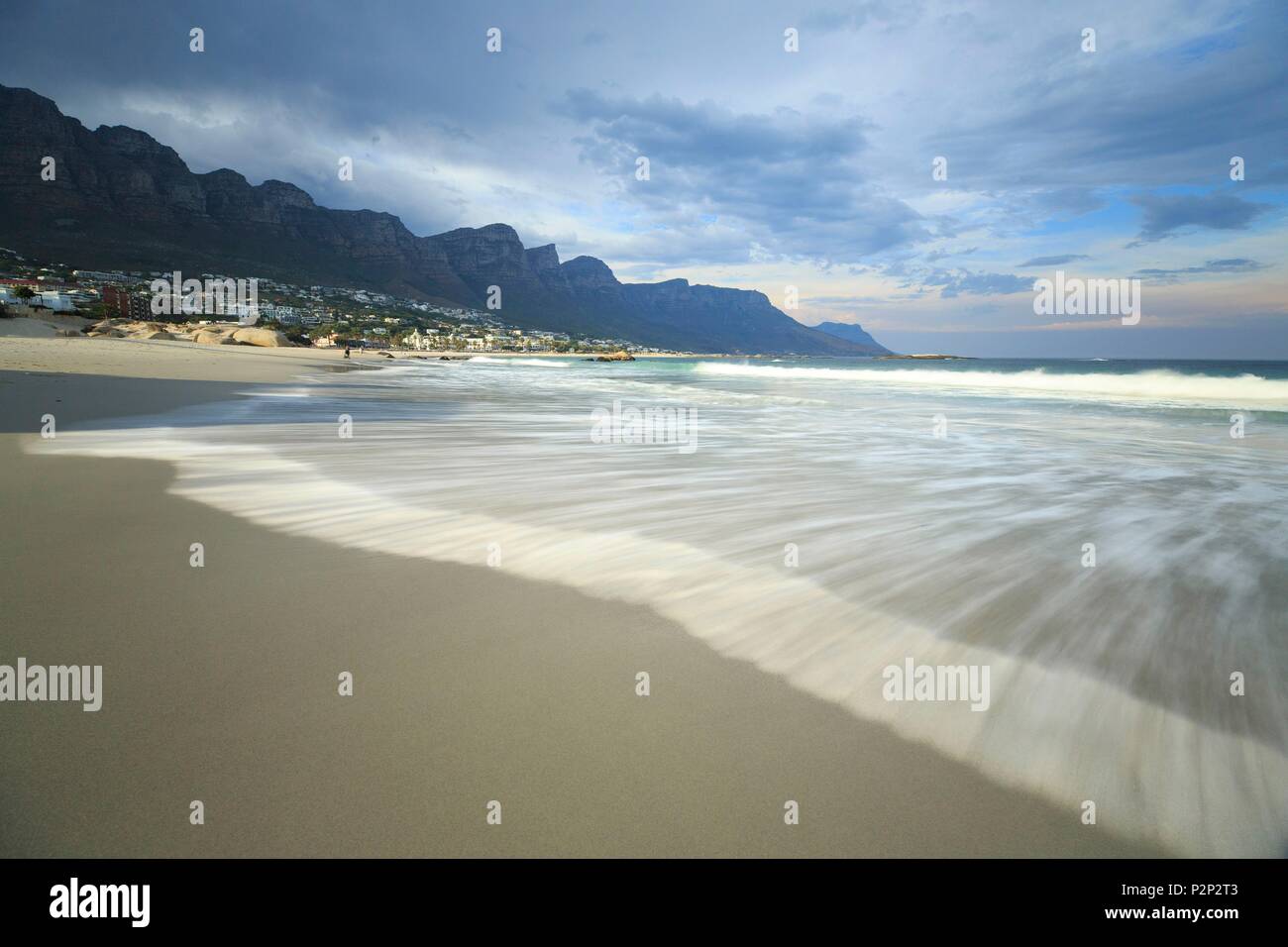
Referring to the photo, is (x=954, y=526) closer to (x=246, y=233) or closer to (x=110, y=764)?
(x=110, y=764)

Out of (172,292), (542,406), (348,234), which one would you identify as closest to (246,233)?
(348,234)

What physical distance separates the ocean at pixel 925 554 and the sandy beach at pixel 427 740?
29cm

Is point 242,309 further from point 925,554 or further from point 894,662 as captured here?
point 894,662

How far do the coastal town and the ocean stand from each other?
52.0 m

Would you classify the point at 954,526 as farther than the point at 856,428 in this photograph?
No

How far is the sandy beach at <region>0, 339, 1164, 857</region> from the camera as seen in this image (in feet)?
6.31

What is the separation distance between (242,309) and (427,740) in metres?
110

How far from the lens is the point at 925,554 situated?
501 centimetres

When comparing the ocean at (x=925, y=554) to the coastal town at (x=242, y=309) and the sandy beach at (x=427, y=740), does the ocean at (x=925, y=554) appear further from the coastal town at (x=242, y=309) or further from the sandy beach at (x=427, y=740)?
the coastal town at (x=242, y=309)

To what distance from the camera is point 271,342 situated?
50594mm

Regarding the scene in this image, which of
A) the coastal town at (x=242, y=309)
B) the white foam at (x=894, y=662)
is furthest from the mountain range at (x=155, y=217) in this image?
the white foam at (x=894, y=662)

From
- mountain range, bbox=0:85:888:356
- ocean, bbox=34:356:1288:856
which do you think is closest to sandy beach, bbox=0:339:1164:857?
ocean, bbox=34:356:1288:856

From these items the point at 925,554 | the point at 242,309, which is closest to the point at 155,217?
the point at 242,309
